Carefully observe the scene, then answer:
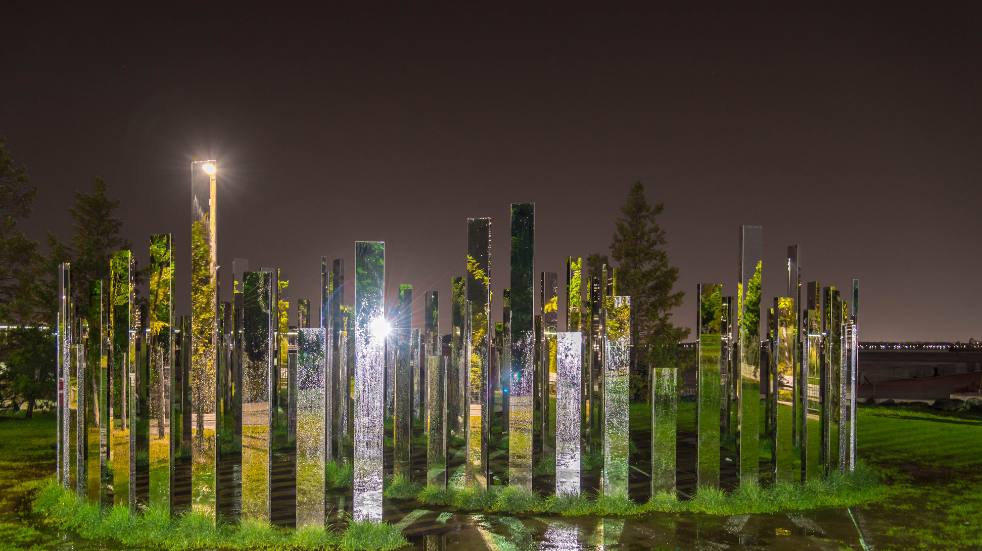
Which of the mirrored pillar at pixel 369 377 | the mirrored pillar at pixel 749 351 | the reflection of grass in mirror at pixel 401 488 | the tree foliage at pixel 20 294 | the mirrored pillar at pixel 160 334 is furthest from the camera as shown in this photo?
the tree foliage at pixel 20 294

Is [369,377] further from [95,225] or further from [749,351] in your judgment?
[95,225]

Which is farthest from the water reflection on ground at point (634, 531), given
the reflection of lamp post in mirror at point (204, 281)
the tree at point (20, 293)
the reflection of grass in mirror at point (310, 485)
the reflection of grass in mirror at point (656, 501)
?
the tree at point (20, 293)

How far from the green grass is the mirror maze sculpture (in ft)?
0.51

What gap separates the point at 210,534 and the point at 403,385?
4.47 metres

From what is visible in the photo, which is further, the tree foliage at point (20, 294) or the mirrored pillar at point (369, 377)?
the tree foliage at point (20, 294)

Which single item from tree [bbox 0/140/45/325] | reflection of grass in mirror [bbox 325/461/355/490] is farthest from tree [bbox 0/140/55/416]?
reflection of grass in mirror [bbox 325/461/355/490]

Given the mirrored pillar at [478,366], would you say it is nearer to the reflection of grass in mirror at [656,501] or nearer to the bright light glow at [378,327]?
the reflection of grass in mirror at [656,501]

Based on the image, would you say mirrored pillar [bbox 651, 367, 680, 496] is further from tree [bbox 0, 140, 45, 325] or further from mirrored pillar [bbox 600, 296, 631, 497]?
tree [bbox 0, 140, 45, 325]

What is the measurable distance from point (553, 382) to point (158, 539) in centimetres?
485

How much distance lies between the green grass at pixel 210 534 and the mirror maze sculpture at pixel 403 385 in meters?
0.16

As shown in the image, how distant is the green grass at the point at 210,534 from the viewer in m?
→ 8.33

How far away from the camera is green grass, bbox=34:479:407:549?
328 inches

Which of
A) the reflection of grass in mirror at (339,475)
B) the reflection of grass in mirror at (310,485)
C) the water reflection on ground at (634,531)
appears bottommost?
the reflection of grass in mirror at (339,475)

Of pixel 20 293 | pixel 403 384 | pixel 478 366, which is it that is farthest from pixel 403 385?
pixel 20 293
